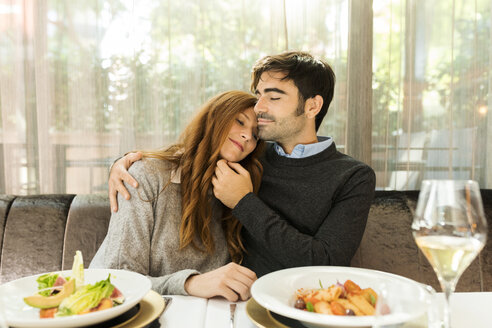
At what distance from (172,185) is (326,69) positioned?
770mm

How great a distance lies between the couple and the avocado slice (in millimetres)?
436

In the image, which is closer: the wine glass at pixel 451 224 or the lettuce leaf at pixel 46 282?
the wine glass at pixel 451 224

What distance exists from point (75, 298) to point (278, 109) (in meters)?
1.05

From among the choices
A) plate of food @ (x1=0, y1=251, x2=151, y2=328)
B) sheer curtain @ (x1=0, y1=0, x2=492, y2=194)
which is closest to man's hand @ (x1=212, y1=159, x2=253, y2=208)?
plate of food @ (x1=0, y1=251, x2=151, y2=328)

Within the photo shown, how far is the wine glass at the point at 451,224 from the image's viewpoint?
643 millimetres

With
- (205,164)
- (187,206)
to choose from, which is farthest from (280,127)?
(187,206)

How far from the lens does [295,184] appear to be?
1526mm

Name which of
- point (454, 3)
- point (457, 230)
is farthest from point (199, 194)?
point (454, 3)

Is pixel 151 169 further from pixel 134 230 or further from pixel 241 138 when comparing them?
pixel 241 138

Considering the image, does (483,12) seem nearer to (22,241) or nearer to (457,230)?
(457,230)

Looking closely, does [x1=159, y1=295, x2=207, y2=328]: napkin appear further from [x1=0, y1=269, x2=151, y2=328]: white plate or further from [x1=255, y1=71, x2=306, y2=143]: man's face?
[x1=255, y1=71, x2=306, y2=143]: man's face

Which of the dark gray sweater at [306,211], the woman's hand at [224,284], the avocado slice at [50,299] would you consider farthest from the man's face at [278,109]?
the avocado slice at [50,299]

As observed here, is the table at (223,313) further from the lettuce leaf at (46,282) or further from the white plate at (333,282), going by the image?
the lettuce leaf at (46,282)

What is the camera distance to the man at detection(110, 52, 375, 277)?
1282mm
